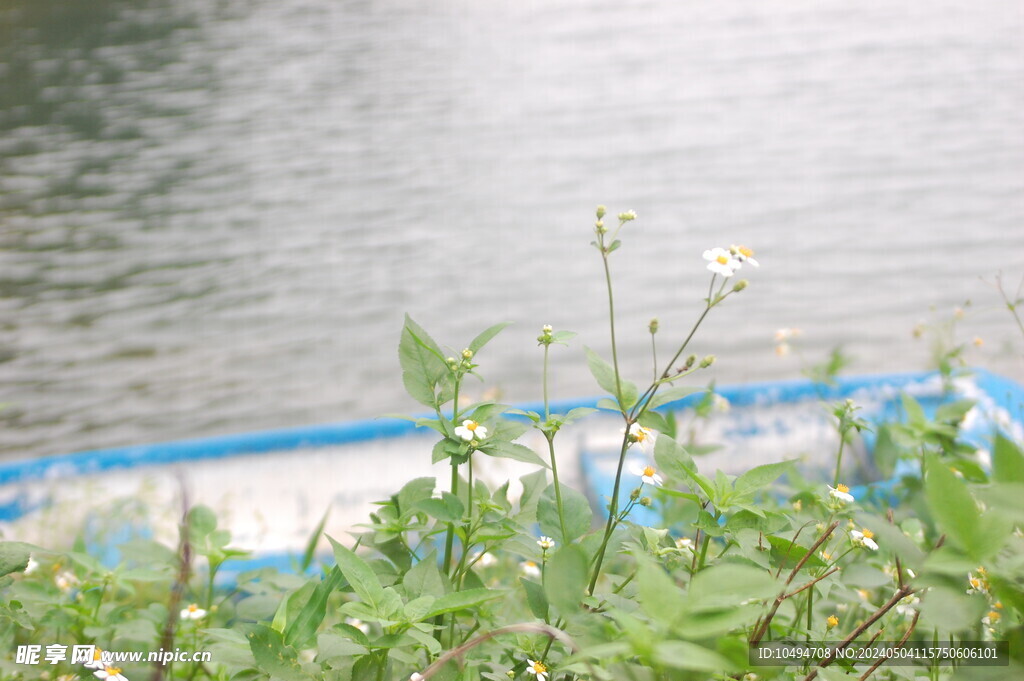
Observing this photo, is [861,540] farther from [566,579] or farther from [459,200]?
[459,200]

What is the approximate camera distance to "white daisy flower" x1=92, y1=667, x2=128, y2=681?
0.80 m

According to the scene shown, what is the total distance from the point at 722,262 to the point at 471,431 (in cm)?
28

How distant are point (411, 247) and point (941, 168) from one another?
3.19 metres

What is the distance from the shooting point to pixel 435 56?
783 centimetres

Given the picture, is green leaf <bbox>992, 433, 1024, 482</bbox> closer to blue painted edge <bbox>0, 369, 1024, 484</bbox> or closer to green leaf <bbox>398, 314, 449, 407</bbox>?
green leaf <bbox>398, 314, 449, 407</bbox>

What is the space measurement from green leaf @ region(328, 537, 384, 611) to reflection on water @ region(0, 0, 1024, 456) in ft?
6.26

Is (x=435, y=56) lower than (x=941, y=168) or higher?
higher

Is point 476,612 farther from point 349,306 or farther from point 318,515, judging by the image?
point 349,306

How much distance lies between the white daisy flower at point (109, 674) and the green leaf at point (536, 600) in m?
0.42

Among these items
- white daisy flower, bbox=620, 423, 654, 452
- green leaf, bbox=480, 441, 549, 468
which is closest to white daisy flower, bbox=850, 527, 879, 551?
white daisy flower, bbox=620, 423, 654, 452

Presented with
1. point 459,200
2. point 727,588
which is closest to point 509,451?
point 727,588

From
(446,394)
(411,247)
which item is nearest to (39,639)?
(446,394)

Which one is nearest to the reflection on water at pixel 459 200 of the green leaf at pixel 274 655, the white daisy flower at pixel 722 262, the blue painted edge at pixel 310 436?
the blue painted edge at pixel 310 436

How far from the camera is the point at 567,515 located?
30.4 inches
